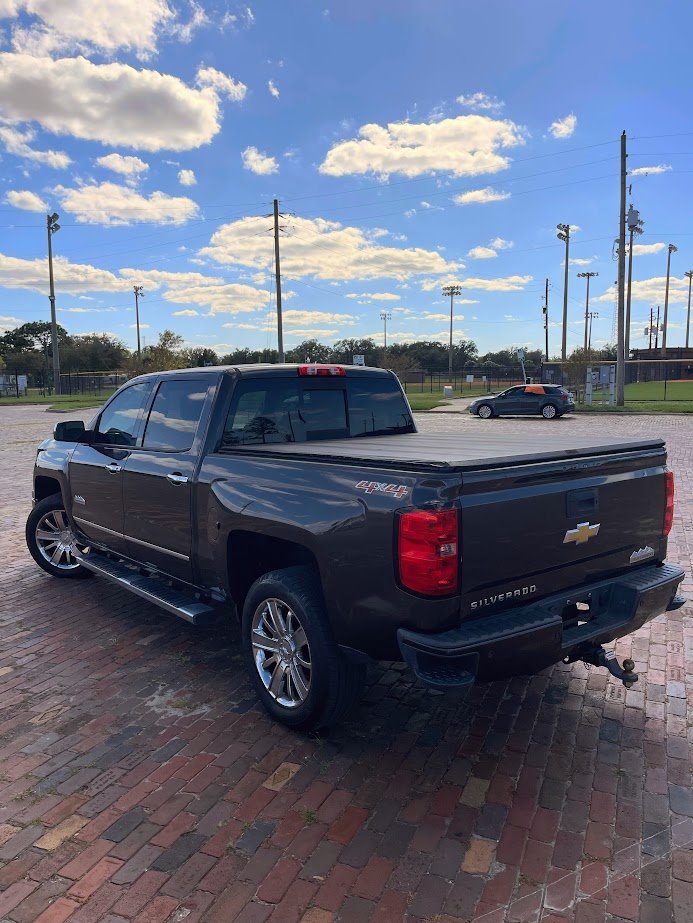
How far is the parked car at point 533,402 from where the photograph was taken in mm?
26203

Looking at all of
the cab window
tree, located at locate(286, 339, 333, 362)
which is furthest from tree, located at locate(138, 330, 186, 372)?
the cab window

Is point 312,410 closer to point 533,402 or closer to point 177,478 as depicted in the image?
point 177,478

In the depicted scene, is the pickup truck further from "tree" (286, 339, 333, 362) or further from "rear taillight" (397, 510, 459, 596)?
"tree" (286, 339, 333, 362)

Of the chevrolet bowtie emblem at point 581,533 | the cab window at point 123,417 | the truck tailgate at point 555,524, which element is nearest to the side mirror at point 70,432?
the cab window at point 123,417

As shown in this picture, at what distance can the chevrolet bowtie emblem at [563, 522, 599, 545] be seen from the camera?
3049mm

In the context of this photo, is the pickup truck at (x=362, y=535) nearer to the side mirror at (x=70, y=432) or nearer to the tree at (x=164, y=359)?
the side mirror at (x=70, y=432)

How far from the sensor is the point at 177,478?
159 inches

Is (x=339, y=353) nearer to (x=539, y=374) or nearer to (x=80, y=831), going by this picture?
(x=539, y=374)

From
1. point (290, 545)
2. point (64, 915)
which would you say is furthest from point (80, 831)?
point (290, 545)

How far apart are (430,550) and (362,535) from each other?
1.13 feet

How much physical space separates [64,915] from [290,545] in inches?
70.5

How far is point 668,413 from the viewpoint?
2667 cm

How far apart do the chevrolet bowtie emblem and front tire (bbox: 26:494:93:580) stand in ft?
14.5

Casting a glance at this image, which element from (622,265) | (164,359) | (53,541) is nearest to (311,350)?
(164,359)
